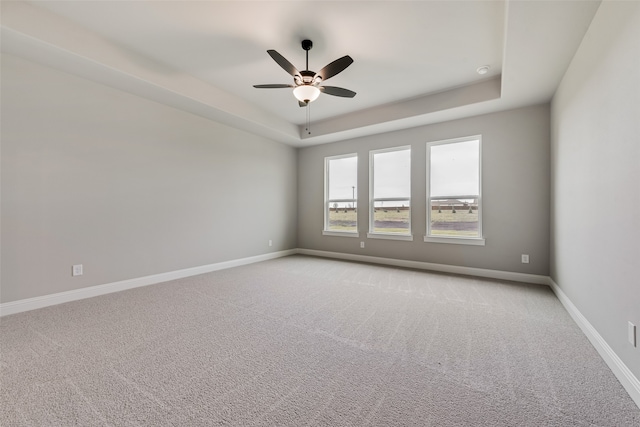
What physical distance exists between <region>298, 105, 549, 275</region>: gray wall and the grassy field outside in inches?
7.7

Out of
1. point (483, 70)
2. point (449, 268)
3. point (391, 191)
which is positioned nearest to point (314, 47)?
point (483, 70)

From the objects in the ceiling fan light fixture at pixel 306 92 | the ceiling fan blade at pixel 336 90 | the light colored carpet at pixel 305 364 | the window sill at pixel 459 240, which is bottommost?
the light colored carpet at pixel 305 364

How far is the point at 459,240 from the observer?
435 cm

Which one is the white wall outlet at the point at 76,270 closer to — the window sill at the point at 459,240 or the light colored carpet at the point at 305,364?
the light colored carpet at the point at 305,364

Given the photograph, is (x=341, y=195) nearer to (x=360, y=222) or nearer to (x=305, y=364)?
(x=360, y=222)

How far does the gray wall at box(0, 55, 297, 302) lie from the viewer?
270 centimetres

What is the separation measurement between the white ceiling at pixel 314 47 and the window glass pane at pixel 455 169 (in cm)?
59

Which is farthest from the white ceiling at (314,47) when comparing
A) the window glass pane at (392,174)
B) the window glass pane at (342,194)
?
the window glass pane at (342,194)

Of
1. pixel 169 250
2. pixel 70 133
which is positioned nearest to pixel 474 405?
pixel 169 250

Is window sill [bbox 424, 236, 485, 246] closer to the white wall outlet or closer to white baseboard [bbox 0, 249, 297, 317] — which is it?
white baseboard [bbox 0, 249, 297, 317]

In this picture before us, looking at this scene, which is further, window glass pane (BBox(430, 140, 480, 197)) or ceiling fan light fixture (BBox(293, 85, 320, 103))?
window glass pane (BBox(430, 140, 480, 197))

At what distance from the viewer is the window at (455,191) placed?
4.30 meters

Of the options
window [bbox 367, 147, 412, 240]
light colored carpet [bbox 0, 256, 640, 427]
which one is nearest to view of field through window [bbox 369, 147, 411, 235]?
window [bbox 367, 147, 412, 240]

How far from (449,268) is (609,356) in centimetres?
269
